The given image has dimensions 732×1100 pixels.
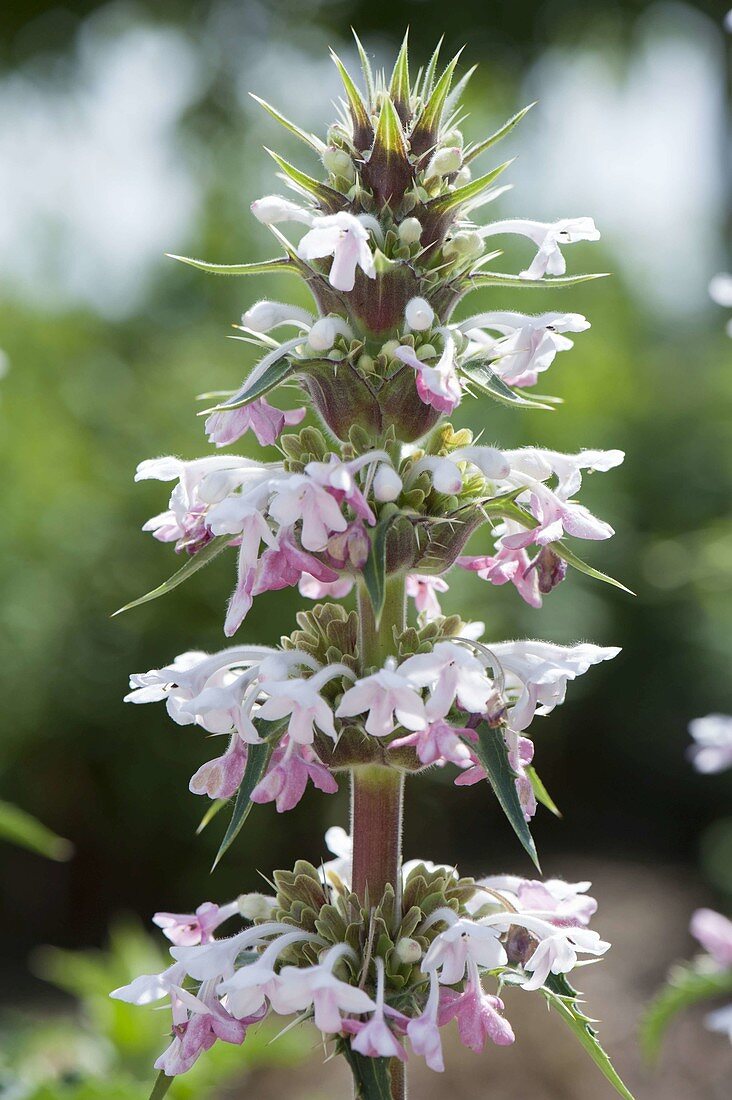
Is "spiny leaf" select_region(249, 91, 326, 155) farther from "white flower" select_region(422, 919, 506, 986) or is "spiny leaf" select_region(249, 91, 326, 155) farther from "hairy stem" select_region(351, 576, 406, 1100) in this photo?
"white flower" select_region(422, 919, 506, 986)

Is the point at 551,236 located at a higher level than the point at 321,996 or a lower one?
higher

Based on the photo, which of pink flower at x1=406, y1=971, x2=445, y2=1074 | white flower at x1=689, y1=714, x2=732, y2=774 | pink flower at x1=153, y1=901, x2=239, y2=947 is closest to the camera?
pink flower at x1=406, y1=971, x2=445, y2=1074

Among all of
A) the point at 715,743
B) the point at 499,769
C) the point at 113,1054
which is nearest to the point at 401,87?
the point at 499,769

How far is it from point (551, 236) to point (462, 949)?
3.11ft

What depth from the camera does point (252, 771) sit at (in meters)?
1.34

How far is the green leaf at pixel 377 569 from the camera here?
124 cm

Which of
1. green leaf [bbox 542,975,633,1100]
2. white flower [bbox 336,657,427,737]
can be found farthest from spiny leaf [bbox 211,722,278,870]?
green leaf [bbox 542,975,633,1100]

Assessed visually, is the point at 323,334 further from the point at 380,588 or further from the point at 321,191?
the point at 380,588

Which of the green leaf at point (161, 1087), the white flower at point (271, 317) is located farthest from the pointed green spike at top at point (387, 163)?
the green leaf at point (161, 1087)

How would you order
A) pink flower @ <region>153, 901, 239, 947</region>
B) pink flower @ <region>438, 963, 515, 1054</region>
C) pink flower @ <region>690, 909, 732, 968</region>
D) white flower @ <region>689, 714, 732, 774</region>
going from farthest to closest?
white flower @ <region>689, 714, 732, 774</region>, pink flower @ <region>690, 909, 732, 968</region>, pink flower @ <region>153, 901, 239, 947</region>, pink flower @ <region>438, 963, 515, 1054</region>

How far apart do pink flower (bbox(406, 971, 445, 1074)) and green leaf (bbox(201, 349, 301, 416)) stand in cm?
75

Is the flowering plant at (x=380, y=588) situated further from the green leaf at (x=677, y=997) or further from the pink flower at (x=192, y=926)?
the green leaf at (x=677, y=997)

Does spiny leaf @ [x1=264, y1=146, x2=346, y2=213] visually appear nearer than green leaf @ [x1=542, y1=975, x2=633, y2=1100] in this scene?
No

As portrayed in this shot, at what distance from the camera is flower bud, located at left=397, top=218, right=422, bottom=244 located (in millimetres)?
1416
